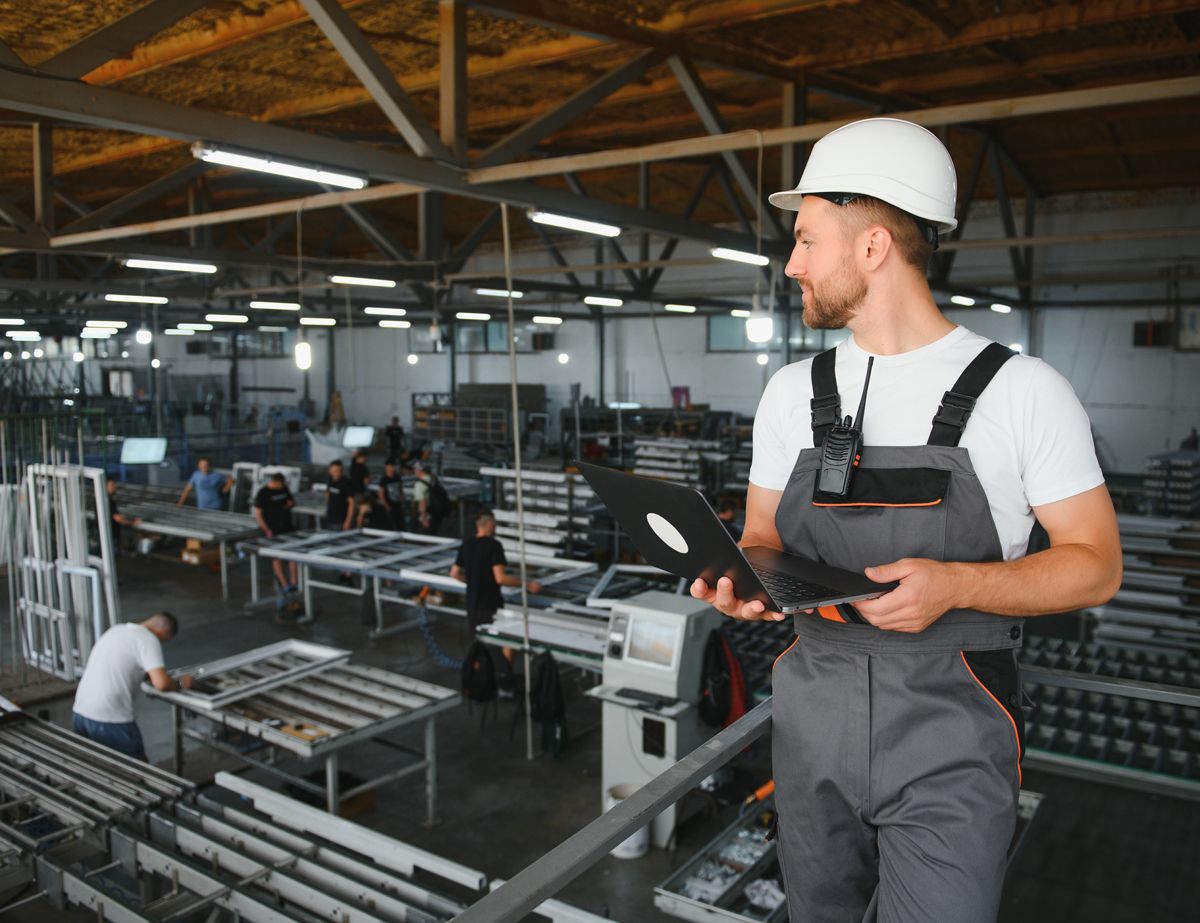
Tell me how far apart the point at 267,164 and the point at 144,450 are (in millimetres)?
11064

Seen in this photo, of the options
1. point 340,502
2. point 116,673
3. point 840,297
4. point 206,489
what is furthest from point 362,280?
point 840,297

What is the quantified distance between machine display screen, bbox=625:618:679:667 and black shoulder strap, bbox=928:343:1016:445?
4580mm

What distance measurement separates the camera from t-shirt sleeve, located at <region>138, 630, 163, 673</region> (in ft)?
19.3

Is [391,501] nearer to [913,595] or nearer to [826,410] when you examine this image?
[826,410]

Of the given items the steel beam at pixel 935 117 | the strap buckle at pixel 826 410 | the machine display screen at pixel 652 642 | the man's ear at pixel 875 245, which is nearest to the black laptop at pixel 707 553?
the strap buckle at pixel 826 410

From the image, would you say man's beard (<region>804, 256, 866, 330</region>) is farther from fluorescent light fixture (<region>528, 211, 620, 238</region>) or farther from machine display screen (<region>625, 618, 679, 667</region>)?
fluorescent light fixture (<region>528, 211, 620, 238</region>)

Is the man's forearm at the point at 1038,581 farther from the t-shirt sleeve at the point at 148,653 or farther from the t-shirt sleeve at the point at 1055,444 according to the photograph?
the t-shirt sleeve at the point at 148,653

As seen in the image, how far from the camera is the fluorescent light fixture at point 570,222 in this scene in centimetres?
653

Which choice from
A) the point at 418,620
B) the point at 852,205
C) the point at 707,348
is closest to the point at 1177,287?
the point at 707,348

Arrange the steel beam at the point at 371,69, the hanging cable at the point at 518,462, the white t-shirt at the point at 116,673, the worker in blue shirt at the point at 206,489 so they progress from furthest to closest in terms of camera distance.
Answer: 1. the worker in blue shirt at the point at 206,489
2. the white t-shirt at the point at 116,673
3. the hanging cable at the point at 518,462
4. the steel beam at the point at 371,69

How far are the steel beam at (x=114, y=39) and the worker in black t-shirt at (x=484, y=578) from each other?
4.69m

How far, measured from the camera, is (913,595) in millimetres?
1262

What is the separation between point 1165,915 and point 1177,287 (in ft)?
47.8

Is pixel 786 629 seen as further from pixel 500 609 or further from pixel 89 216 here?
pixel 89 216
